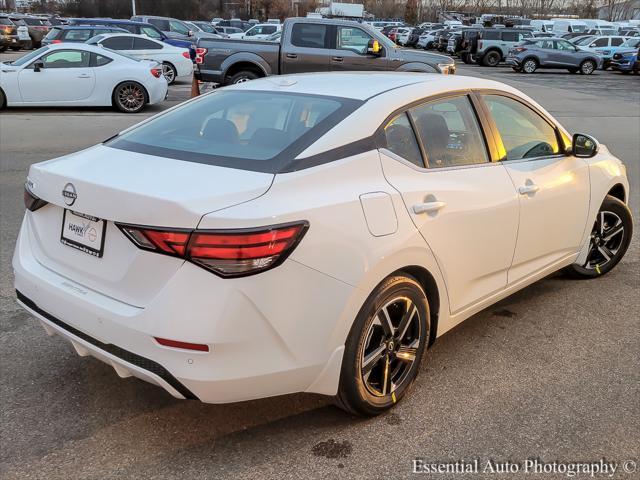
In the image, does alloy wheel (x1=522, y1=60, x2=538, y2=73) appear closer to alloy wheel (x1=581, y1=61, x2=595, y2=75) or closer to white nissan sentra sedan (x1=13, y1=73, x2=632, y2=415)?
alloy wheel (x1=581, y1=61, x2=595, y2=75)

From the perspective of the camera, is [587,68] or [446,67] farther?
[587,68]

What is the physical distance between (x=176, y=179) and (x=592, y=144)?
2992 mm

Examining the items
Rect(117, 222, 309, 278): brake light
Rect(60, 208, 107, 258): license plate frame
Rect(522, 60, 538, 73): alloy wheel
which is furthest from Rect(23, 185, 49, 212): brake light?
Rect(522, 60, 538, 73): alloy wheel

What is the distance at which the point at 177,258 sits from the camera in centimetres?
247

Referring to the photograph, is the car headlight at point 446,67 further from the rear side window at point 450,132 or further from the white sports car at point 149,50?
the rear side window at point 450,132

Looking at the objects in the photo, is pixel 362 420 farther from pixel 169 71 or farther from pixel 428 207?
pixel 169 71

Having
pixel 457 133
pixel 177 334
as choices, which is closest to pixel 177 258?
pixel 177 334

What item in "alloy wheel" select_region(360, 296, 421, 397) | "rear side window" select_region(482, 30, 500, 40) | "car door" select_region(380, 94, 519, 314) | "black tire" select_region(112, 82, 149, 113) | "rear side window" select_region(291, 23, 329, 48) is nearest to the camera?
"alloy wheel" select_region(360, 296, 421, 397)

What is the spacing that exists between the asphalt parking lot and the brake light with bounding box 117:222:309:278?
3.06 ft

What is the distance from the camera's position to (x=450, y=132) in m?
3.60

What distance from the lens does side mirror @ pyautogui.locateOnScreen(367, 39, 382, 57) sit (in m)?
14.3

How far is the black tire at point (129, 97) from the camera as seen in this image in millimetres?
13984

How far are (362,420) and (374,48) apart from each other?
1231 cm

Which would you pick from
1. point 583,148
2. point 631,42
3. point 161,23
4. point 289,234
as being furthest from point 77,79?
point 631,42
